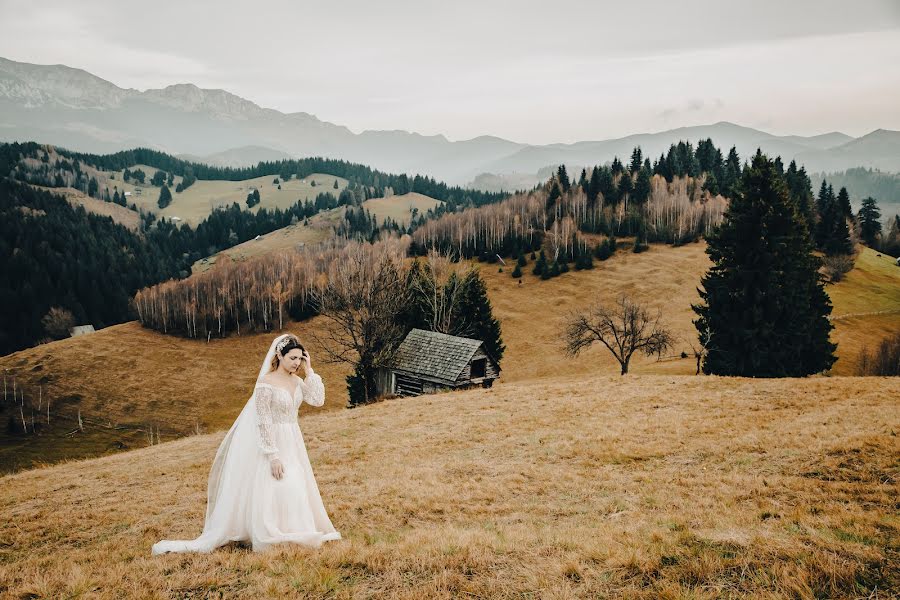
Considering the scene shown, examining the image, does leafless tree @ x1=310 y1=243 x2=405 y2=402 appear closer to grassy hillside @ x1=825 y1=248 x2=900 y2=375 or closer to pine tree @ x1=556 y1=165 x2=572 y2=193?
grassy hillside @ x1=825 y1=248 x2=900 y2=375

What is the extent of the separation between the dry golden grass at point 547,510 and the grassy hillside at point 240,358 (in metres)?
34.9

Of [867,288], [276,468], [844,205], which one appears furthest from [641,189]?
[276,468]

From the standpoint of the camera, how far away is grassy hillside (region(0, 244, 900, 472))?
63125 mm

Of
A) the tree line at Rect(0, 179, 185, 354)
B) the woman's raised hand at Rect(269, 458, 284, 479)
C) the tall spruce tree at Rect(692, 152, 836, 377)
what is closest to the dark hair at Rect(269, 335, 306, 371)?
the woman's raised hand at Rect(269, 458, 284, 479)

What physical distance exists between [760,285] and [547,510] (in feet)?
111

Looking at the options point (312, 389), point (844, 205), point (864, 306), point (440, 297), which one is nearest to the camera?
point (312, 389)

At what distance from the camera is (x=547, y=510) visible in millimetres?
10781

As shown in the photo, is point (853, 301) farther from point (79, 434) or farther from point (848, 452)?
point (79, 434)

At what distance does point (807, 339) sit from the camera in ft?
123

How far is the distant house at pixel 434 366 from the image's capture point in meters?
39.4

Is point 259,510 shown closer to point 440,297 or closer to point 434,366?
point 434,366

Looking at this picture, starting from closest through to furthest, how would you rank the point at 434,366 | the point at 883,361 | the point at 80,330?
the point at 434,366 < the point at 883,361 < the point at 80,330

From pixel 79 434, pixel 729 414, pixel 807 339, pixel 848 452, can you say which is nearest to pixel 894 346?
pixel 807 339

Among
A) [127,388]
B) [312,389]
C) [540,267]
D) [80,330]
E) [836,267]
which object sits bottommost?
[127,388]
